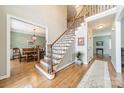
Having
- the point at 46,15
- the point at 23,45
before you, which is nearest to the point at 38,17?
the point at 46,15

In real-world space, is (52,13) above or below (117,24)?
above

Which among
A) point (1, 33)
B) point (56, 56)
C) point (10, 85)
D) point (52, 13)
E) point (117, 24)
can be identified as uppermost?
point (52, 13)

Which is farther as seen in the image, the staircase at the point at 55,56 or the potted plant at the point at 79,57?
the potted plant at the point at 79,57

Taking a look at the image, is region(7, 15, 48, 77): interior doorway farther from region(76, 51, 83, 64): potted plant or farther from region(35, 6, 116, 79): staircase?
region(76, 51, 83, 64): potted plant

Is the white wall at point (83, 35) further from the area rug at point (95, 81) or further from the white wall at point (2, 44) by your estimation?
the white wall at point (2, 44)

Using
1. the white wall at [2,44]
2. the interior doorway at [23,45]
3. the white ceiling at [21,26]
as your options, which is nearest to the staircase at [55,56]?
the white wall at [2,44]

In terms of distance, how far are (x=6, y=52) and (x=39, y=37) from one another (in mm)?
7930

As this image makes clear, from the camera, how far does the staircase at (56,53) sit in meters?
3.42

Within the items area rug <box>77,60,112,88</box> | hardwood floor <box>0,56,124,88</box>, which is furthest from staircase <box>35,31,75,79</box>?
area rug <box>77,60,112,88</box>

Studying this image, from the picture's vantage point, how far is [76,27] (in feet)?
19.9

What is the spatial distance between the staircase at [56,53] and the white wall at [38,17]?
2.29 feet

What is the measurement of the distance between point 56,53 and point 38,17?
73.0 inches
